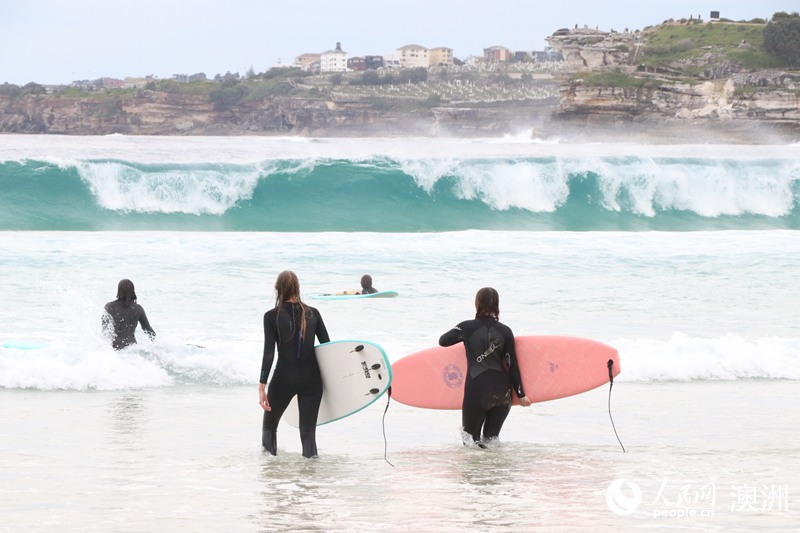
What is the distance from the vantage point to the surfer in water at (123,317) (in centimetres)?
765

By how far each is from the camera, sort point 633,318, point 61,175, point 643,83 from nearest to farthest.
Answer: point 633,318, point 61,175, point 643,83

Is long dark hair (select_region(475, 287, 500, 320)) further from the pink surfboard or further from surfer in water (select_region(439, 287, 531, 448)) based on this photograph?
the pink surfboard

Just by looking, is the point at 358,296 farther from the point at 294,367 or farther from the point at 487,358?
the point at 294,367

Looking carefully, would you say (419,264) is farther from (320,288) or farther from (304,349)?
(304,349)

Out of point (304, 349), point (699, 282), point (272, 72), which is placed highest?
point (272, 72)

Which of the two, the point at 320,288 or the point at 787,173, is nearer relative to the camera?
the point at 320,288

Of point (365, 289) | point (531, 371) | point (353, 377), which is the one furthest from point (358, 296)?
point (353, 377)

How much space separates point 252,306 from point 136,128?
90.5m

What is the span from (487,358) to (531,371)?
1.93 ft

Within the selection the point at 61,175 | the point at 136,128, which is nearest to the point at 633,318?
the point at 61,175

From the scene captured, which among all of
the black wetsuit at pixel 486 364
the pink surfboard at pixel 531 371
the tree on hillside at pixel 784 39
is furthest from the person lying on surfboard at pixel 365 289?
Result: the tree on hillside at pixel 784 39

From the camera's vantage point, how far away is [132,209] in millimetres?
24156

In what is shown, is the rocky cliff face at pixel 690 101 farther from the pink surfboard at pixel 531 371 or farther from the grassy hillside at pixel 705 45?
the pink surfboard at pixel 531 371

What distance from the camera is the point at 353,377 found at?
18.5 ft
